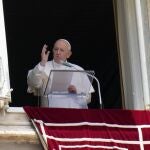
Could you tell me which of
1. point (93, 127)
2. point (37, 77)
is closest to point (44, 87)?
point (37, 77)

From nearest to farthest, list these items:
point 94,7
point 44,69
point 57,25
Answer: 1. point 44,69
2. point 94,7
3. point 57,25

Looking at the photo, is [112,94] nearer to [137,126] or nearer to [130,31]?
[130,31]

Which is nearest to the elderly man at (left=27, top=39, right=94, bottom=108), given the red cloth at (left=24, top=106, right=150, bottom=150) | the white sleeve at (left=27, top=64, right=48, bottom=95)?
the white sleeve at (left=27, top=64, right=48, bottom=95)

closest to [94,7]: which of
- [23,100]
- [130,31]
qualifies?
[23,100]

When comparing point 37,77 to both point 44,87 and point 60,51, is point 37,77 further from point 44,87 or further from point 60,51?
point 60,51

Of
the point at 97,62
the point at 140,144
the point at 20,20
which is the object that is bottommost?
the point at 140,144

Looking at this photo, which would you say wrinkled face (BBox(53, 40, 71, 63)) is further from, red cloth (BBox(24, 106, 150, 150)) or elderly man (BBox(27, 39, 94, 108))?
red cloth (BBox(24, 106, 150, 150))

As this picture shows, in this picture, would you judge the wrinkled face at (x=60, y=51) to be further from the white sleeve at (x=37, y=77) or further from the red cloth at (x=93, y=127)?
the red cloth at (x=93, y=127)

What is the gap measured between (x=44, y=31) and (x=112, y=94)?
0.95m

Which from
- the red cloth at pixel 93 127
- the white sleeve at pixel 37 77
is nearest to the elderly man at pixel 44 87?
the white sleeve at pixel 37 77

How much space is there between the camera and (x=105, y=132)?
469 cm

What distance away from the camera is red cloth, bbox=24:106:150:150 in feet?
15.2

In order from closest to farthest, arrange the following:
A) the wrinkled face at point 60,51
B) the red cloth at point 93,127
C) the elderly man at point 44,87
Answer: the red cloth at point 93,127
the elderly man at point 44,87
the wrinkled face at point 60,51

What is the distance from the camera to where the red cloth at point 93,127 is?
4.64 meters
